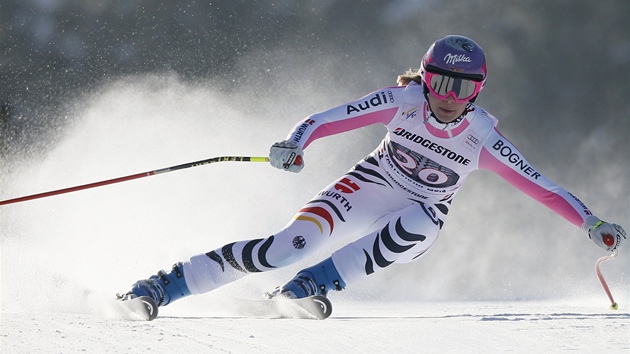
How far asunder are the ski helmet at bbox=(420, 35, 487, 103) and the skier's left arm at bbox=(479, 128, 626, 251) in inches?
12.9

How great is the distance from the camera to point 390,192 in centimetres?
475

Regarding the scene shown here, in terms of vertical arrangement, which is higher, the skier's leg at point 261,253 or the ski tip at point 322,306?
the skier's leg at point 261,253

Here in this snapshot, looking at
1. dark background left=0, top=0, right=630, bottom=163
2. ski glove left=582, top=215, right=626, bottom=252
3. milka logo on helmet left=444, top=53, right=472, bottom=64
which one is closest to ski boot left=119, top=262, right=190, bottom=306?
milka logo on helmet left=444, top=53, right=472, bottom=64

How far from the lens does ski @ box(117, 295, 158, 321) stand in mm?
3848

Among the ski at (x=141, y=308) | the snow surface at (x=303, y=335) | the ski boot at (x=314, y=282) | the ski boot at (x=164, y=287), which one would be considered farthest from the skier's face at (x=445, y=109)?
the ski at (x=141, y=308)

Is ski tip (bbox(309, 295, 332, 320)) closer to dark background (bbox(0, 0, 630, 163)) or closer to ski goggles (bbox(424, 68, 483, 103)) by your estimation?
ski goggles (bbox(424, 68, 483, 103))

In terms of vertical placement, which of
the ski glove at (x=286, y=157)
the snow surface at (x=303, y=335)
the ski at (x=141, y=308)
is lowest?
the snow surface at (x=303, y=335)

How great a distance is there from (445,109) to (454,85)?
0.58 ft

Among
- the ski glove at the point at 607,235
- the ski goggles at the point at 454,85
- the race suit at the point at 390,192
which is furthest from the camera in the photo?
the ski goggles at the point at 454,85

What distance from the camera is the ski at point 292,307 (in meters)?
4.04

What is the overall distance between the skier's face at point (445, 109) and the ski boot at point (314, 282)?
0.96m

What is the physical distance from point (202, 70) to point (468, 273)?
3806 millimetres

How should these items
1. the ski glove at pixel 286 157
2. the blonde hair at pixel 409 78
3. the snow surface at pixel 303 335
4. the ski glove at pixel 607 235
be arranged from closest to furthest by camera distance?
the snow surface at pixel 303 335, the ski glove at pixel 607 235, the ski glove at pixel 286 157, the blonde hair at pixel 409 78

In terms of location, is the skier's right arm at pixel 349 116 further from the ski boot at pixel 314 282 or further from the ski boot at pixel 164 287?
the ski boot at pixel 164 287
